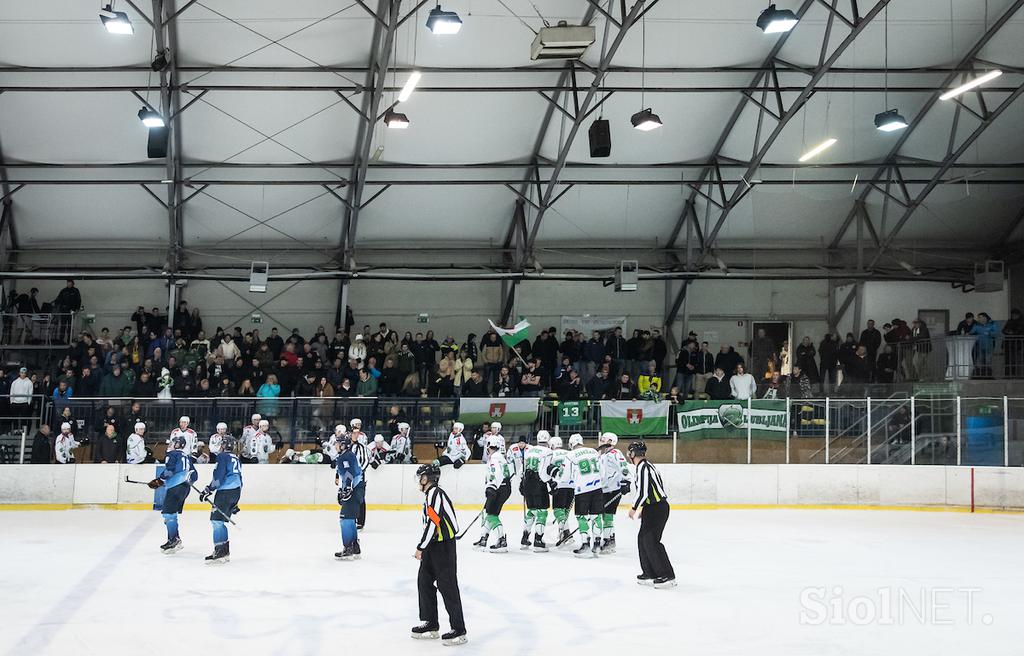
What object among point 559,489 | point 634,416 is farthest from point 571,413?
point 559,489

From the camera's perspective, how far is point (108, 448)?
20312 millimetres

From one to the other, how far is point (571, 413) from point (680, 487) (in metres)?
2.75

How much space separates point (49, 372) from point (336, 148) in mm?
8965

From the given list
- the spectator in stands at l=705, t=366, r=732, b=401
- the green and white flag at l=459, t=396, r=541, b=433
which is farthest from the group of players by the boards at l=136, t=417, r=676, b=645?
the spectator in stands at l=705, t=366, r=732, b=401

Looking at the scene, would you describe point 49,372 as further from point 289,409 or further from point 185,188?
point 289,409

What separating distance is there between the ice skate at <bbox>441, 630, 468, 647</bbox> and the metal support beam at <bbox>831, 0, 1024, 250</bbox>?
19.6 meters

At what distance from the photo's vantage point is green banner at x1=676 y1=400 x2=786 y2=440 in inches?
837

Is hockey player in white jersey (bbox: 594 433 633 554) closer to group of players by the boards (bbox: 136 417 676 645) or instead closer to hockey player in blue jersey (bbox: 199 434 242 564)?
group of players by the boards (bbox: 136 417 676 645)

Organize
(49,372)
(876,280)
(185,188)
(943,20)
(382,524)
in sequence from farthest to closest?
1. (876,280)
2. (185,188)
3. (49,372)
4. (943,20)
5. (382,524)

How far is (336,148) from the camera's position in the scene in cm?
2538

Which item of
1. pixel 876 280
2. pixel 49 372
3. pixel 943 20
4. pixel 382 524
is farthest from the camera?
pixel 876 280

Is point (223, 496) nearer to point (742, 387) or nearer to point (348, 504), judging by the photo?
point (348, 504)

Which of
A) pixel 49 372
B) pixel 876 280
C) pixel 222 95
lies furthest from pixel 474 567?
pixel 876 280

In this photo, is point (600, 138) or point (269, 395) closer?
point (600, 138)
